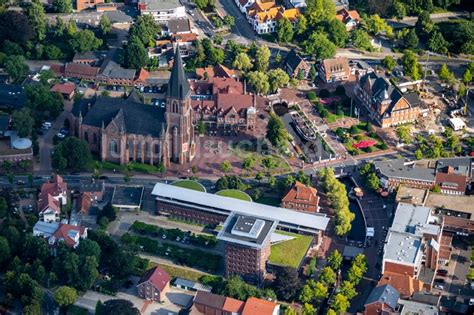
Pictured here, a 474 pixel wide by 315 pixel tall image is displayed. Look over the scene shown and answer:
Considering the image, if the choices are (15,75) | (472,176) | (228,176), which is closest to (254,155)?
(228,176)

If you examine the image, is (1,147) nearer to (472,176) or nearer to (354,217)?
(354,217)

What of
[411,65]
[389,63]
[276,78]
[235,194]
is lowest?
[235,194]

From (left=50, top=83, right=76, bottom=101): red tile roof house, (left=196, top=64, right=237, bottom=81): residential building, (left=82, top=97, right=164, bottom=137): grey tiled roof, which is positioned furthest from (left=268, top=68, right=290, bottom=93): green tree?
(left=50, top=83, right=76, bottom=101): red tile roof house

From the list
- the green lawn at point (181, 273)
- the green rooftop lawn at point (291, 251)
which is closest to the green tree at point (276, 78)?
the green rooftop lawn at point (291, 251)

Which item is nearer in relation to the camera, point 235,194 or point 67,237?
point 67,237

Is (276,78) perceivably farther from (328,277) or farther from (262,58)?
(328,277)

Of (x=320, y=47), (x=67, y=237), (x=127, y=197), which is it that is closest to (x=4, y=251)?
(x=67, y=237)
